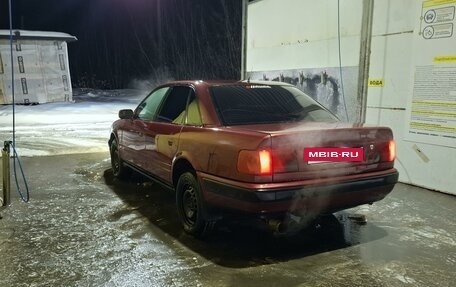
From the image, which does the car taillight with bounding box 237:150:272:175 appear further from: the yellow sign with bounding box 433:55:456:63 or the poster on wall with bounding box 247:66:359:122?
the poster on wall with bounding box 247:66:359:122

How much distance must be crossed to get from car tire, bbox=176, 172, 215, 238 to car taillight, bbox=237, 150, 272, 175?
70 centimetres

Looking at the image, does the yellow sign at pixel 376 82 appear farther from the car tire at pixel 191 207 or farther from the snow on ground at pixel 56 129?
the snow on ground at pixel 56 129

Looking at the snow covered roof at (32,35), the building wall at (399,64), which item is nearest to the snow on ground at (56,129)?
the snow covered roof at (32,35)

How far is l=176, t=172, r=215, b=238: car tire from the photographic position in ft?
12.4

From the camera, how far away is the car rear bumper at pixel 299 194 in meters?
3.21

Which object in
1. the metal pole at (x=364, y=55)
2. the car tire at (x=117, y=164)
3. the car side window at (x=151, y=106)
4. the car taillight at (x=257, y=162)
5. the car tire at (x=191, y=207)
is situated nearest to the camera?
the car taillight at (x=257, y=162)

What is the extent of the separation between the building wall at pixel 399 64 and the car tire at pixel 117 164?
3.68 metres

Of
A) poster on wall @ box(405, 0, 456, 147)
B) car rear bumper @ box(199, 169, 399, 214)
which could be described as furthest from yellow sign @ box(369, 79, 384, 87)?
car rear bumper @ box(199, 169, 399, 214)

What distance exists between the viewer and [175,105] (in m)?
4.60

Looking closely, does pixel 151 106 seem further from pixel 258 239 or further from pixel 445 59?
pixel 445 59

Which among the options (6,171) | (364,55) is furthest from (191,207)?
(364,55)

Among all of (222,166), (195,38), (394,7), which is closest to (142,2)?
(195,38)

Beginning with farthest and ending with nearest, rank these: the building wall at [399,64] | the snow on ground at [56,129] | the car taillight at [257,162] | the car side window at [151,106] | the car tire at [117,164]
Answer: the snow on ground at [56,129] → the car tire at [117,164] → the building wall at [399,64] → the car side window at [151,106] → the car taillight at [257,162]

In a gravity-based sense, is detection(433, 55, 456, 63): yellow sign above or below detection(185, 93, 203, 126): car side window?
above
